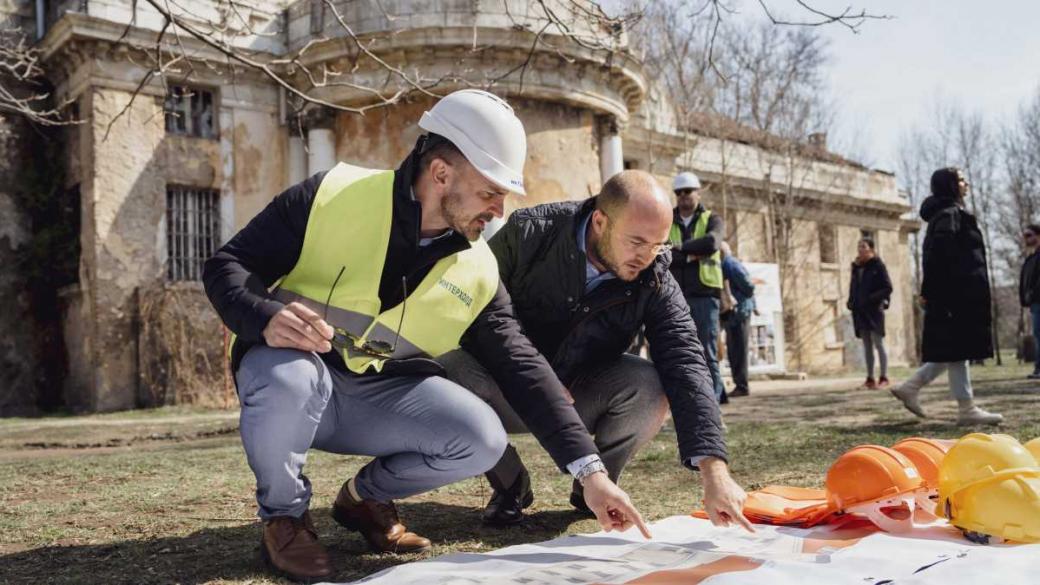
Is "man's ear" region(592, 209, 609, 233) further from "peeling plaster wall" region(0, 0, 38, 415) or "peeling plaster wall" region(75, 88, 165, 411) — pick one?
"peeling plaster wall" region(0, 0, 38, 415)

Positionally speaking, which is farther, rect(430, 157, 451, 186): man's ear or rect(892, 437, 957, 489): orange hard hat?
rect(892, 437, 957, 489): orange hard hat

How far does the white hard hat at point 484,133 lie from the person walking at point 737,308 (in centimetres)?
626

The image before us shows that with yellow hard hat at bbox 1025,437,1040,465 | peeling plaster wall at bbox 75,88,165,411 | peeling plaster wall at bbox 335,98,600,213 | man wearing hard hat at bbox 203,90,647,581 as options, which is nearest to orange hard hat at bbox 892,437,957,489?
yellow hard hat at bbox 1025,437,1040,465

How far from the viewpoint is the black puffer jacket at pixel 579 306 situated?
3307 millimetres

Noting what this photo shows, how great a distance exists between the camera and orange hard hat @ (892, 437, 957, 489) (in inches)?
122

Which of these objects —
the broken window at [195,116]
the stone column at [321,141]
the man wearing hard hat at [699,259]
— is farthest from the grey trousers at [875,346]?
the broken window at [195,116]

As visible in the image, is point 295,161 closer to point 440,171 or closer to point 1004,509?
point 440,171

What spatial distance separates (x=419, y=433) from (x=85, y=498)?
2353 mm

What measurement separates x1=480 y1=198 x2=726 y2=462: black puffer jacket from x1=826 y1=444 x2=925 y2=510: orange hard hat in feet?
1.80

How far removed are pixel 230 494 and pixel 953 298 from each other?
4804 mm

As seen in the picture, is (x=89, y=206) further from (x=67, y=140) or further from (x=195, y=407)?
(x=195, y=407)

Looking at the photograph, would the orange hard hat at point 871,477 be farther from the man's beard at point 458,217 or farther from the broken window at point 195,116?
the broken window at point 195,116

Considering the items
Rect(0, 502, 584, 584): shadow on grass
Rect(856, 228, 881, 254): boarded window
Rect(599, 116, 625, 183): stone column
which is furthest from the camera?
Rect(856, 228, 881, 254): boarded window

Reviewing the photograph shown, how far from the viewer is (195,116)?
15242mm
